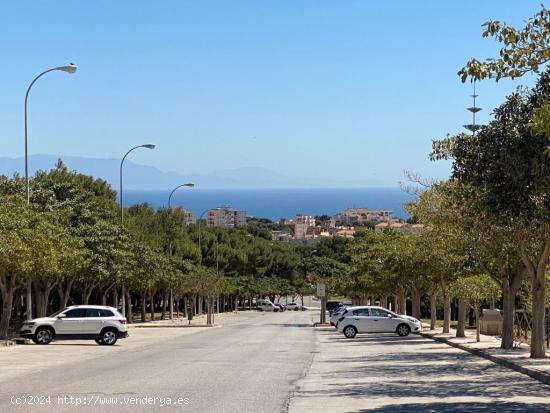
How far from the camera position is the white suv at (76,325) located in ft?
120

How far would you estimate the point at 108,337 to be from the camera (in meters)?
37.2

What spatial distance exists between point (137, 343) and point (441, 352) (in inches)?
581

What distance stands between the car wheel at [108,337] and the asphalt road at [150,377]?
582mm

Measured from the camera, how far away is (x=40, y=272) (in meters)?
38.6

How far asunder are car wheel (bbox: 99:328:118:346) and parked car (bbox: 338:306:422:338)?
12543 mm

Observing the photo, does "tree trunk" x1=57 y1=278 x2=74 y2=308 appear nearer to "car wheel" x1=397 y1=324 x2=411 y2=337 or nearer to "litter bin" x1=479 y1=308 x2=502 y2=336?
"car wheel" x1=397 y1=324 x2=411 y2=337

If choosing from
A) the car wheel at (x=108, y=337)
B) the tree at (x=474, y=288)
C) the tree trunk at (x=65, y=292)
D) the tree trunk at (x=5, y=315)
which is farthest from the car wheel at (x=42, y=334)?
the tree at (x=474, y=288)

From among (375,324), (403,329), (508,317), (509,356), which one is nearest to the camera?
(509,356)

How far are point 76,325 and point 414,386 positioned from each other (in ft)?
66.3

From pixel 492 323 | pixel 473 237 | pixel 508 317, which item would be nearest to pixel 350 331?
pixel 492 323

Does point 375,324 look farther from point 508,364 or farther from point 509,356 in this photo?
point 508,364

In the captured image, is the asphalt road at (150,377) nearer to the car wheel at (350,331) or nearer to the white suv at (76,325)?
the white suv at (76,325)

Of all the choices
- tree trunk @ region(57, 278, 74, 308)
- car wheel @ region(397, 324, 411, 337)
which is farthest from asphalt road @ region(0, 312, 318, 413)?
tree trunk @ region(57, 278, 74, 308)

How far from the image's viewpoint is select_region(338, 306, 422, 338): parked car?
4491 cm
